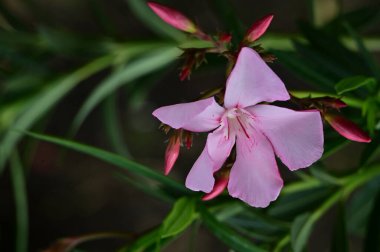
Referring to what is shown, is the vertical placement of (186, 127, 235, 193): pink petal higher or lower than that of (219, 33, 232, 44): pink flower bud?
lower

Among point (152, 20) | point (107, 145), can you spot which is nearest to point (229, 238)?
point (152, 20)

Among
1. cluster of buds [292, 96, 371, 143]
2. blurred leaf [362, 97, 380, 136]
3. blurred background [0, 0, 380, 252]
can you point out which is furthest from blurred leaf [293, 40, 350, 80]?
blurred background [0, 0, 380, 252]

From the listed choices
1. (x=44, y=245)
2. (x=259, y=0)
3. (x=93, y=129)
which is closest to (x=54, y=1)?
(x=93, y=129)

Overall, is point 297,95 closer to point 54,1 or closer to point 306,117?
point 306,117

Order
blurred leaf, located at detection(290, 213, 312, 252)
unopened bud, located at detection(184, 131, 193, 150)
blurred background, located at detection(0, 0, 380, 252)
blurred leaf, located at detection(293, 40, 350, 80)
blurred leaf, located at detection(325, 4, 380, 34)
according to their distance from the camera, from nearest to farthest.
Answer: unopened bud, located at detection(184, 131, 193, 150) → blurred leaf, located at detection(290, 213, 312, 252) → blurred leaf, located at detection(293, 40, 350, 80) → blurred leaf, located at detection(325, 4, 380, 34) → blurred background, located at detection(0, 0, 380, 252)

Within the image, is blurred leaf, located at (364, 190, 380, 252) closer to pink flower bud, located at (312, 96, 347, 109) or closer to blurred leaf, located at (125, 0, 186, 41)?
pink flower bud, located at (312, 96, 347, 109)
